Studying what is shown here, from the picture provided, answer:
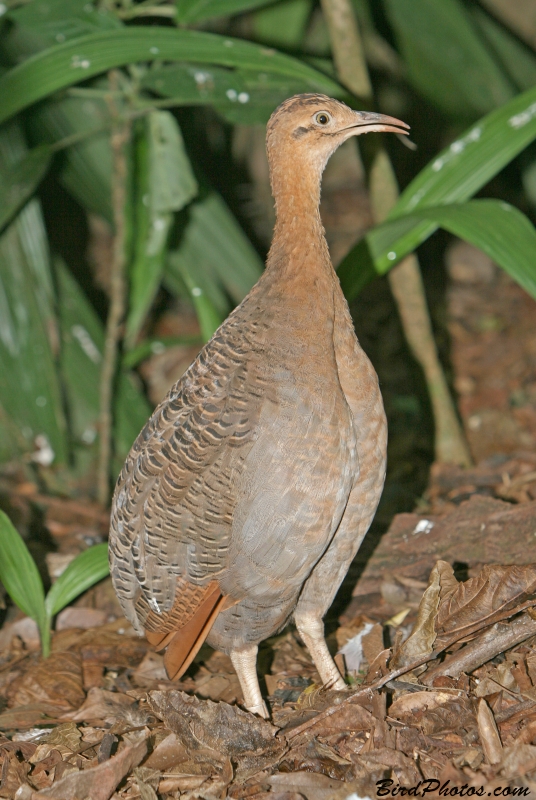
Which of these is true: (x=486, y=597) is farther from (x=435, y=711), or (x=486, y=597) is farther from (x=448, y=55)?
(x=448, y=55)

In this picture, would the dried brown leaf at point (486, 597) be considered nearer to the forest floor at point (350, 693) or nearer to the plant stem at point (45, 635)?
the forest floor at point (350, 693)

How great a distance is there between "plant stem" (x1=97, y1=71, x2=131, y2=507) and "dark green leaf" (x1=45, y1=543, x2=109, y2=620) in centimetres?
137

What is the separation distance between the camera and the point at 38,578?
13.1 ft

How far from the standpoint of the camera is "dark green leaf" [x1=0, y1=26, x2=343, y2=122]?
415 cm

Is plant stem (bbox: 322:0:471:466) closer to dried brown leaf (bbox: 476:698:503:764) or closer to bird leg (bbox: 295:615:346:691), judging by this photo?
bird leg (bbox: 295:615:346:691)

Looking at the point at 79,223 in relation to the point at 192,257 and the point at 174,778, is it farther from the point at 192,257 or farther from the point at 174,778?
the point at 174,778

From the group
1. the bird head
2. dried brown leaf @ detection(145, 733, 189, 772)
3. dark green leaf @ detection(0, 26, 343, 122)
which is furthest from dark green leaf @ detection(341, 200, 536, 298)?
dried brown leaf @ detection(145, 733, 189, 772)

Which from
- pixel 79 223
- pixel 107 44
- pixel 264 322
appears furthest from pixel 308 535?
pixel 79 223

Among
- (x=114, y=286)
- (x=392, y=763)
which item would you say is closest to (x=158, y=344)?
(x=114, y=286)

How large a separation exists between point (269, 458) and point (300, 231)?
890mm

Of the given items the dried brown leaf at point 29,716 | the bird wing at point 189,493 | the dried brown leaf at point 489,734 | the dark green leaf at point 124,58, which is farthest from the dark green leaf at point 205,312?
the dried brown leaf at point 489,734

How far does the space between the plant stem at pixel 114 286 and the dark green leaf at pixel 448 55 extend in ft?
5.62

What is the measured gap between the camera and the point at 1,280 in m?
5.44

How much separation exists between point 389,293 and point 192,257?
8.25 feet
